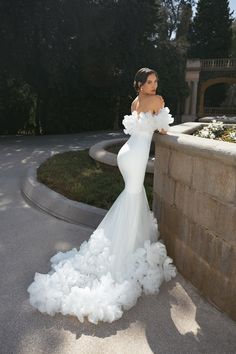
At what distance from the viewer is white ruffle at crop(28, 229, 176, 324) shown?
2727 mm

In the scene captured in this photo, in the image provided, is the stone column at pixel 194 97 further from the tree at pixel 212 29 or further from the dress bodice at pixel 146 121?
the dress bodice at pixel 146 121

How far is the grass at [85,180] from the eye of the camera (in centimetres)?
514

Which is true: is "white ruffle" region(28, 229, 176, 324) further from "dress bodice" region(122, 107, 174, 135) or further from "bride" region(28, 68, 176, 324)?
"dress bodice" region(122, 107, 174, 135)

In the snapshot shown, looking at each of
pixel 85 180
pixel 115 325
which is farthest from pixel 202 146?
pixel 85 180

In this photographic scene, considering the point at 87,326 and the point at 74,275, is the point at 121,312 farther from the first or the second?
the point at 74,275

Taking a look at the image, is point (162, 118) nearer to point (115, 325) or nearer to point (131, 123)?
point (131, 123)

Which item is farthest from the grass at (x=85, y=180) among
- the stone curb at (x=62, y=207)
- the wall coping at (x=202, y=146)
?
the wall coping at (x=202, y=146)

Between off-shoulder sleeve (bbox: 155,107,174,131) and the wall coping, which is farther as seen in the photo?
off-shoulder sleeve (bbox: 155,107,174,131)

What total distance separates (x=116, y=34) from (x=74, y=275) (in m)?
12.9

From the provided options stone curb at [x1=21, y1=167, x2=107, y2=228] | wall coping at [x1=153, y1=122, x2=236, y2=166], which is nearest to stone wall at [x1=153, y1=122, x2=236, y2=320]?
wall coping at [x1=153, y1=122, x2=236, y2=166]

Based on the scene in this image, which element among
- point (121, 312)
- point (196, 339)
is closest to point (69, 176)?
point (121, 312)

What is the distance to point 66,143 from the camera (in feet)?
40.7

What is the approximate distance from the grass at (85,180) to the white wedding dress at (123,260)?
5.25ft

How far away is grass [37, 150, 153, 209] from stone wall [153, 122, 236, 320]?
1.50 m
